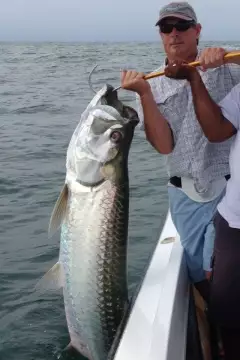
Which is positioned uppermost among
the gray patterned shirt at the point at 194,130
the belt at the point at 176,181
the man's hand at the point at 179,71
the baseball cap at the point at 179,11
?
the baseball cap at the point at 179,11

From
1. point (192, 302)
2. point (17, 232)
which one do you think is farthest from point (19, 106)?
point (192, 302)

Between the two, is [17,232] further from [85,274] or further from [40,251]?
[85,274]

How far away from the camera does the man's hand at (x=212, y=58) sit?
2833mm

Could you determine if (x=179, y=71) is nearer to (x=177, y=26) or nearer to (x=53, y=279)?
(x=177, y=26)

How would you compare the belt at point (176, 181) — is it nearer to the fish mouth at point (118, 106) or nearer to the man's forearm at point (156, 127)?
the man's forearm at point (156, 127)

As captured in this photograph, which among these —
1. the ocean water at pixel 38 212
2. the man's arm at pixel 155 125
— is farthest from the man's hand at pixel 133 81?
the ocean water at pixel 38 212

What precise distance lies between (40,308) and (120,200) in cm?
254

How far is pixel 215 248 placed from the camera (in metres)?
3.01

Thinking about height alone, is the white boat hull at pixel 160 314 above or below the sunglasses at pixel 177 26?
below

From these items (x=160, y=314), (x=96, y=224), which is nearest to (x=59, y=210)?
(x=96, y=224)

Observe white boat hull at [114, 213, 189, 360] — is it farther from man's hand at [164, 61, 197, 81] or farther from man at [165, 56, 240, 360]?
man's hand at [164, 61, 197, 81]

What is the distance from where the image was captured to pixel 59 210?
2926mm

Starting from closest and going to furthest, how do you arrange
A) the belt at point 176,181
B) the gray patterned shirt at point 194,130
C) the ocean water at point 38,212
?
the gray patterned shirt at point 194,130 < the belt at point 176,181 < the ocean water at point 38,212

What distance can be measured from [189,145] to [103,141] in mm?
742
